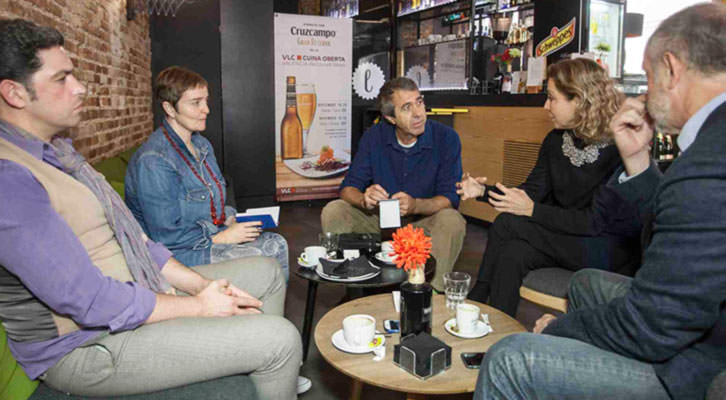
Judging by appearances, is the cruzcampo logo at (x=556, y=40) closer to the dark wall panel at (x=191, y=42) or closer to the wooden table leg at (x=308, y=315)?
the dark wall panel at (x=191, y=42)

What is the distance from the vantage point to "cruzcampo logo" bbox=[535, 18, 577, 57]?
15.4ft

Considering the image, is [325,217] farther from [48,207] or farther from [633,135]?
[48,207]

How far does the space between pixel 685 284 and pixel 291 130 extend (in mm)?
5453

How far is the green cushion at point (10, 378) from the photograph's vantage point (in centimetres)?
120

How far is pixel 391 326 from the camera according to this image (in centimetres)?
173

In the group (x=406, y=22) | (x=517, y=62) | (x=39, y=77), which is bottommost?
(x=39, y=77)

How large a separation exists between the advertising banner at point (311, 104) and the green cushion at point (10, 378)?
495 cm

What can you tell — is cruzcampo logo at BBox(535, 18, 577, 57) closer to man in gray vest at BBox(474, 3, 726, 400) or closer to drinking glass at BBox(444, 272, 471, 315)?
drinking glass at BBox(444, 272, 471, 315)

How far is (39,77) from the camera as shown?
1346 mm

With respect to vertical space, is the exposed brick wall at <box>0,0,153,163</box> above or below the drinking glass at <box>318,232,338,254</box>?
above

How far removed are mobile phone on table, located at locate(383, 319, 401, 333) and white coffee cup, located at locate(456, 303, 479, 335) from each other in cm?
20

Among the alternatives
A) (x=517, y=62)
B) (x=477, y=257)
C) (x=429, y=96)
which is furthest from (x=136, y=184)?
(x=517, y=62)

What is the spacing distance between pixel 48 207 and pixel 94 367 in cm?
42

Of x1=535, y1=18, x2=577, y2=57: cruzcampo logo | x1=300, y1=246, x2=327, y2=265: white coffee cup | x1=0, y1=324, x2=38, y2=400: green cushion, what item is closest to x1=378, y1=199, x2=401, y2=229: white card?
x1=300, y1=246, x2=327, y2=265: white coffee cup
